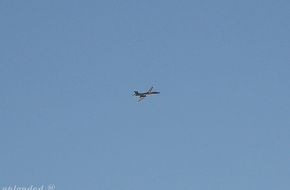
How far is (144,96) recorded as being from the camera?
14750 centimetres
